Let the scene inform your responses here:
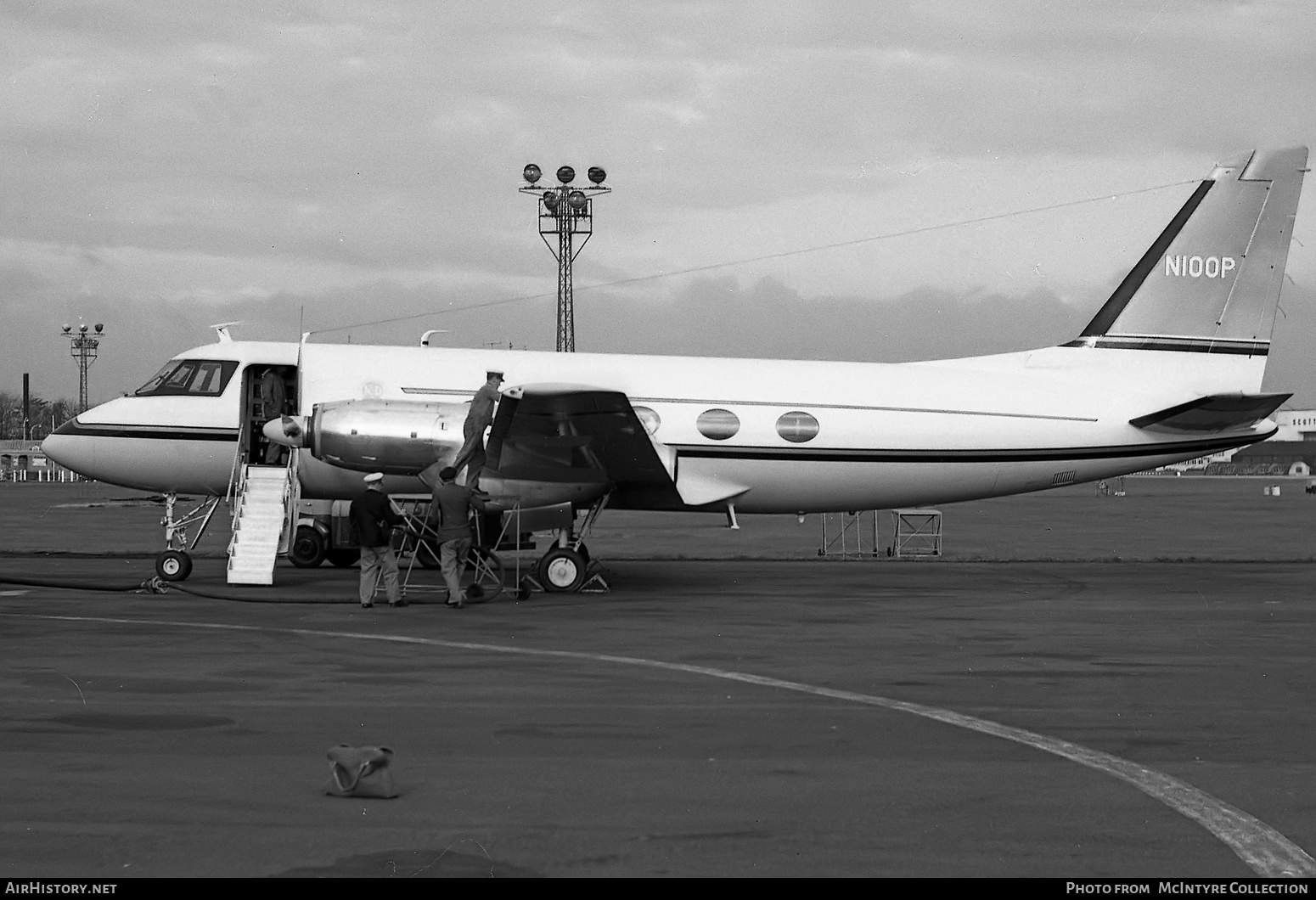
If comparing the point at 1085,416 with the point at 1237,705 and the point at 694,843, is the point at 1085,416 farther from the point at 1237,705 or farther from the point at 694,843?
the point at 694,843

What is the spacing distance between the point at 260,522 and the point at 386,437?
9.52 feet

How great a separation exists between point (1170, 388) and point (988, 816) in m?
17.9

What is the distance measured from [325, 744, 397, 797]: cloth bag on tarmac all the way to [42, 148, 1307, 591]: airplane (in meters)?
13.4

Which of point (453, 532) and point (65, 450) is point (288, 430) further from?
point (65, 450)

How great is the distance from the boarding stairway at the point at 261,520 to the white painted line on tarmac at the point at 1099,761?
5.28 metres

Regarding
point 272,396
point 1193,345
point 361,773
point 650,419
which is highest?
point 1193,345

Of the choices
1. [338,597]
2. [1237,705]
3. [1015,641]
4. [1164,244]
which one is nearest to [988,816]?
[1237,705]

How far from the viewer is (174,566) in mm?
21203

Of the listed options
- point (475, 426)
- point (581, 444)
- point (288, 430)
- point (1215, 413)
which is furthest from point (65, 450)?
point (1215, 413)

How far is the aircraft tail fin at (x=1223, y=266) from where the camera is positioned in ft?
76.4

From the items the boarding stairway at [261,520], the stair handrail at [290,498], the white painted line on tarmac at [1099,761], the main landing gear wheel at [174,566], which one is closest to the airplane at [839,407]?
the main landing gear wheel at [174,566]

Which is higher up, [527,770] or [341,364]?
[341,364]

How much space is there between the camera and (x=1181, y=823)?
7.03 metres

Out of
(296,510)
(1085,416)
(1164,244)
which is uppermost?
(1164,244)
